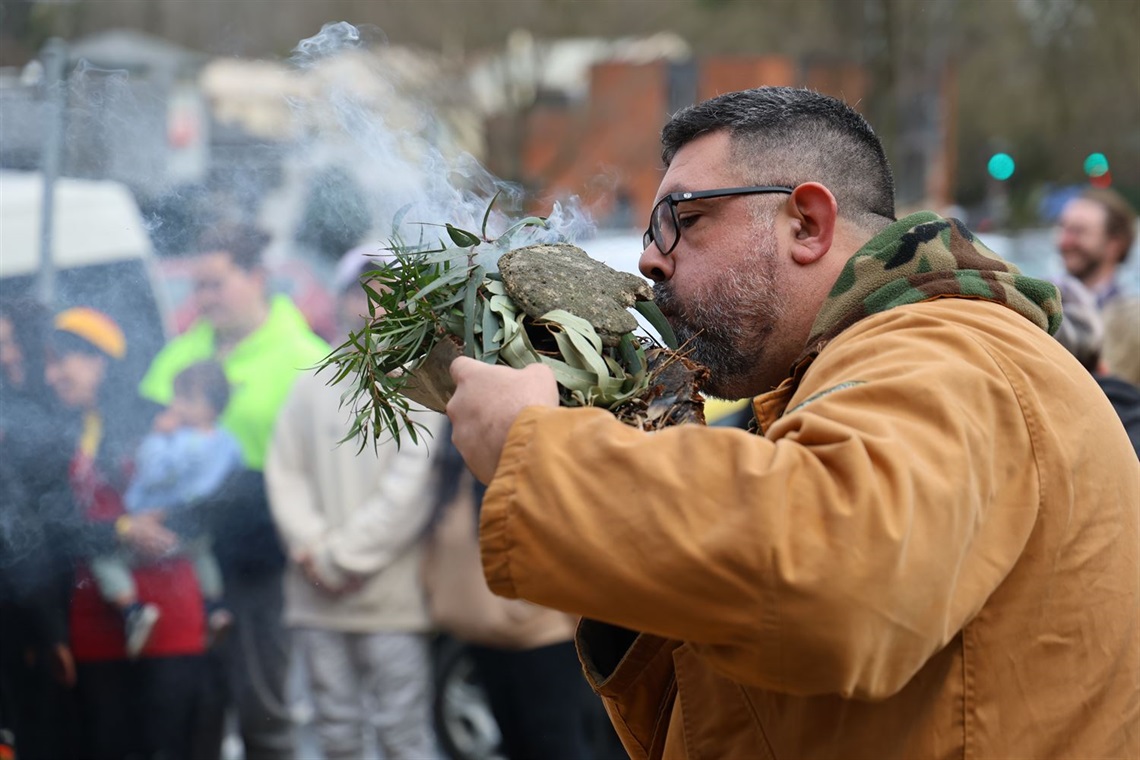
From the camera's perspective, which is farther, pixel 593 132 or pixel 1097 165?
pixel 593 132

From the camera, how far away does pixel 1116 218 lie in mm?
6645

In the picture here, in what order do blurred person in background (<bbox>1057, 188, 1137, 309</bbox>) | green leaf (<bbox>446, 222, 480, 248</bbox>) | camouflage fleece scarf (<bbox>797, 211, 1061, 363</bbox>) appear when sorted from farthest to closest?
blurred person in background (<bbox>1057, 188, 1137, 309</bbox>)
green leaf (<bbox>446, 222, 480, 248</bbox>)
camouflage fleece scarf (<bbox>797, 211, 1061, 363</bbox>)

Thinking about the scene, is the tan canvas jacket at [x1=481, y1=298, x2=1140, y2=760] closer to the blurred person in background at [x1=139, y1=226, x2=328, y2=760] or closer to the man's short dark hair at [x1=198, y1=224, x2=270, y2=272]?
the blurred person in background at [x1=139, y1=226, x2=328, y2=760]

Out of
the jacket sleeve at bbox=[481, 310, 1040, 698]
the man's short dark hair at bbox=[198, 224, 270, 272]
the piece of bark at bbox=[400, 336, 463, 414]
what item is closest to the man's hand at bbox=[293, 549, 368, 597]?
the man's short dark hair at bbox=[198, 224, 270, 272]

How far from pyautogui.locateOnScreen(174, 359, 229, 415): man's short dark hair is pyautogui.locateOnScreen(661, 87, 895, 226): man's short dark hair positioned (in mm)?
3353

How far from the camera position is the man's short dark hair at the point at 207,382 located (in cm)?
509

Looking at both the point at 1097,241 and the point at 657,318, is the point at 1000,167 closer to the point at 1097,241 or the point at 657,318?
the point at 1097,241

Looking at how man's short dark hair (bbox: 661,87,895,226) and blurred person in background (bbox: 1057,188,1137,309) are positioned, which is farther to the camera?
blurred person in background (bbox: 1057,188,1137,309)

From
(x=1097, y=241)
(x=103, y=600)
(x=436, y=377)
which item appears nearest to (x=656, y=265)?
(x=436, y=377)

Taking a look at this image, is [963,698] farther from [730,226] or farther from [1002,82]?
[1002,82]

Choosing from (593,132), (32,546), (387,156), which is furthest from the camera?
(593,132)

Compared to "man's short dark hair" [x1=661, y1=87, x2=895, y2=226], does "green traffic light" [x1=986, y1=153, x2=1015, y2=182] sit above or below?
below

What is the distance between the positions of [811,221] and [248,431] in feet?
11.7

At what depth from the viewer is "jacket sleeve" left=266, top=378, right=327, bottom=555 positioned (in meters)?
4.94
